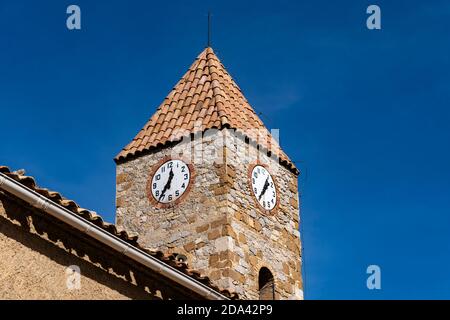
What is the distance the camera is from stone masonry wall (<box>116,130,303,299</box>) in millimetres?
17922

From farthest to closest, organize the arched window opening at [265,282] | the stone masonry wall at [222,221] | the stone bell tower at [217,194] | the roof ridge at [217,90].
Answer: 1. the roof ridge at [217,90]
2. the arched window opening at [265,282]
3. the stone bell tower at [217,194]
4. the stone masonry wall at [222,221]

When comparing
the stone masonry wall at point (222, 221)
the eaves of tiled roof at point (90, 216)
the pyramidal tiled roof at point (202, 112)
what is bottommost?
the eaves of tiled roof at point (90, 216)

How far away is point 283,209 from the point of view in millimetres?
19656

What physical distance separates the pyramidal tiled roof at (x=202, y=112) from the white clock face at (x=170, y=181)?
50 centimetres

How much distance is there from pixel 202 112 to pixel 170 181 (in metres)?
1.48

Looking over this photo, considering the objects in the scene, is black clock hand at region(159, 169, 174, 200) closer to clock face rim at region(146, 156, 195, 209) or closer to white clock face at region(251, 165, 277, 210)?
clock face rim at region(146, 156, 195, 209)

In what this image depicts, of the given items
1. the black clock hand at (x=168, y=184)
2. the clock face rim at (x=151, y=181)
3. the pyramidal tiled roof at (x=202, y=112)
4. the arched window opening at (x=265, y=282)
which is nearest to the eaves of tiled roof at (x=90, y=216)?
the arched window opening at (x=265, y=282)

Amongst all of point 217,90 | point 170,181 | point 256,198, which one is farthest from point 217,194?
point 217,90

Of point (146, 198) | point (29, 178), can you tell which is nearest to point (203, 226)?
point (146, 198)

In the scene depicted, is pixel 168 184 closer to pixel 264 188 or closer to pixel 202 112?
pixel 202 112

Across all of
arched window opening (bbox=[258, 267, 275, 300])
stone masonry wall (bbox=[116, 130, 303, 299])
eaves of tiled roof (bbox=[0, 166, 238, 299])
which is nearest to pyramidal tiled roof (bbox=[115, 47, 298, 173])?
stone masonry wall (bbox=[116, 130, 303, 299])

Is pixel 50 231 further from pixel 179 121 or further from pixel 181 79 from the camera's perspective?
pixel 181 79

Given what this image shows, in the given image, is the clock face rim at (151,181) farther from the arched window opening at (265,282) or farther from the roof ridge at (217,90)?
the arched window opening at (265,282)

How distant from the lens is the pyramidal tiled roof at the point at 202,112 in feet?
63.6
